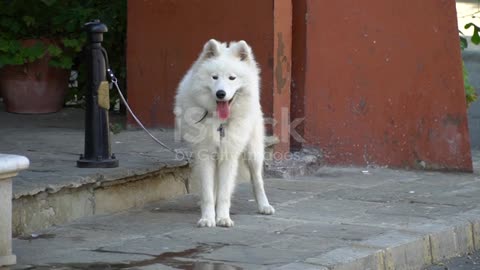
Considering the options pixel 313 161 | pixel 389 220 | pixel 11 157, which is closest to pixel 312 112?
pixel 313 161

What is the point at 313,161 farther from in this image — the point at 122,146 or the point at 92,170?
the point at 92,170

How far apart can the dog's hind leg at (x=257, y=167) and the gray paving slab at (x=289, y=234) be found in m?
0.10

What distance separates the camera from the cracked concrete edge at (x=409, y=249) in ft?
19.0

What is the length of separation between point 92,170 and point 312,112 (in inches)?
107

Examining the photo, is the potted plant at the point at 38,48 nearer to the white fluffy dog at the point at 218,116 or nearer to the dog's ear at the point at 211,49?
the white fluffy dog at the point at 218,116

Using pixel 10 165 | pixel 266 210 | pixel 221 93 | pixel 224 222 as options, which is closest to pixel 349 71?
pixel 266 210

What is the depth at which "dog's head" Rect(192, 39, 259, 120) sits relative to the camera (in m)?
6.69

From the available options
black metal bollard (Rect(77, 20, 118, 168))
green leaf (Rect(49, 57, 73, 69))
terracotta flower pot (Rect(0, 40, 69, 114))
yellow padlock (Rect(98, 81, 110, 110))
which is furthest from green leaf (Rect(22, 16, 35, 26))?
yellow padlock (Rect(98, 81, 110, 110))

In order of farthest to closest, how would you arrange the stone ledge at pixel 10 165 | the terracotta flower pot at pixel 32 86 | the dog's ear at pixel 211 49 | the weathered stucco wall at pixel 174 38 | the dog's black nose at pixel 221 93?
the terracotta flower pot at pixel 32 86, the weathered stucco wall at pixel 174 38, the dog's ear at pixel 211 49, the dog's black nose at pixel 221 93, the stone ledge at pixel 10 165

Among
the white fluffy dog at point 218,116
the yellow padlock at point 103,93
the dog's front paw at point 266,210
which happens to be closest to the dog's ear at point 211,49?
the white fluffy dog at point 218,116

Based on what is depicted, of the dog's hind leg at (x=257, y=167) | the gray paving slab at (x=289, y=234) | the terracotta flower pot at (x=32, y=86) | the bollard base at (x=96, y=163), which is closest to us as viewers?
the gray paving slab at (x=289, y=234)

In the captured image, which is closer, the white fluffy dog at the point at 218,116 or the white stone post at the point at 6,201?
the white stone post at the point at 6,201

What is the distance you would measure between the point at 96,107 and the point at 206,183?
1.14 metres

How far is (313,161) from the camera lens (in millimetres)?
9180
